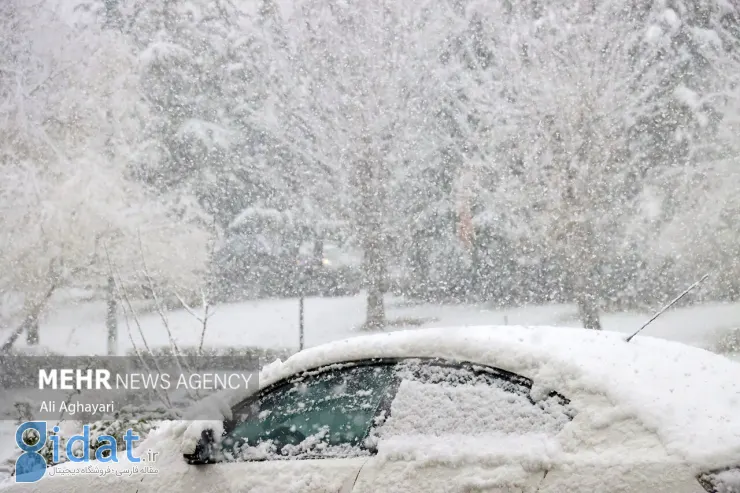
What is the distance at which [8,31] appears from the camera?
543 inches

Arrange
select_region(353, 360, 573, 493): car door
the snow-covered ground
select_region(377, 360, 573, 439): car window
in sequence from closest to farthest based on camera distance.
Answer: select_region(353, 360, 573, 493): car door
select_region(377, 360, 573, 439): car window
the snow-covered ground

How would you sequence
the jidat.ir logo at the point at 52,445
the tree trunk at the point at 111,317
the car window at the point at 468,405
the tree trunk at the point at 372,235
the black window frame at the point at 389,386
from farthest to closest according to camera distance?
the tree trunk at the point at 372,235, the tree trunk at the point at 111,317, the jidat.ir logo at the point at 52,445, the black window frame at the point at 389,386, the car window at the point at 468,405

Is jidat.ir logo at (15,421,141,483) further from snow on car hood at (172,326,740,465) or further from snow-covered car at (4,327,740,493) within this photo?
snow on car hood at (172,326,740,465)

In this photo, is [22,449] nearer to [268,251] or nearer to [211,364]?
[211,364]

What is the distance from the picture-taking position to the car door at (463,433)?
7.33 ft

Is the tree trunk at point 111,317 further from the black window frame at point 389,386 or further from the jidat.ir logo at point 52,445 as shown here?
the black window frame at point 389,386

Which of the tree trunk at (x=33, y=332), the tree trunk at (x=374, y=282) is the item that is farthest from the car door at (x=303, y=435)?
the tree trunk at (x=374, y=282)

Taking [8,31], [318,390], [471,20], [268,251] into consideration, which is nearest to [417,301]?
[268,251]

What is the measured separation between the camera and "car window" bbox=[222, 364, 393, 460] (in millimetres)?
2596

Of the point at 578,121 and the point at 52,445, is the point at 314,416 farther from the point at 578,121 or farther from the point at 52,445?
the point at 578,121

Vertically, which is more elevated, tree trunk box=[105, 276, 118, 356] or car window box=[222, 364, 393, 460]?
car window box=[222, 364, 393, 460]

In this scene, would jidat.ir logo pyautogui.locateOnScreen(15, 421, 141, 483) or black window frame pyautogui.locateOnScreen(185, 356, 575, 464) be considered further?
jidat.ir logo pyautogui.locateOnScreen(15, 421, 141, 483)

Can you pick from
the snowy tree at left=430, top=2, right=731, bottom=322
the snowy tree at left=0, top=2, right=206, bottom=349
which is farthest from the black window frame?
the snowy tree at left=430, top=2, right=731, bottom=322

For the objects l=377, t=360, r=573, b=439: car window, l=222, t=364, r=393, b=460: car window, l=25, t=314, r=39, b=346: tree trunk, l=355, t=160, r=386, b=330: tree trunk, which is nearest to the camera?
l=377, t=360, r=573, b=439: car window
